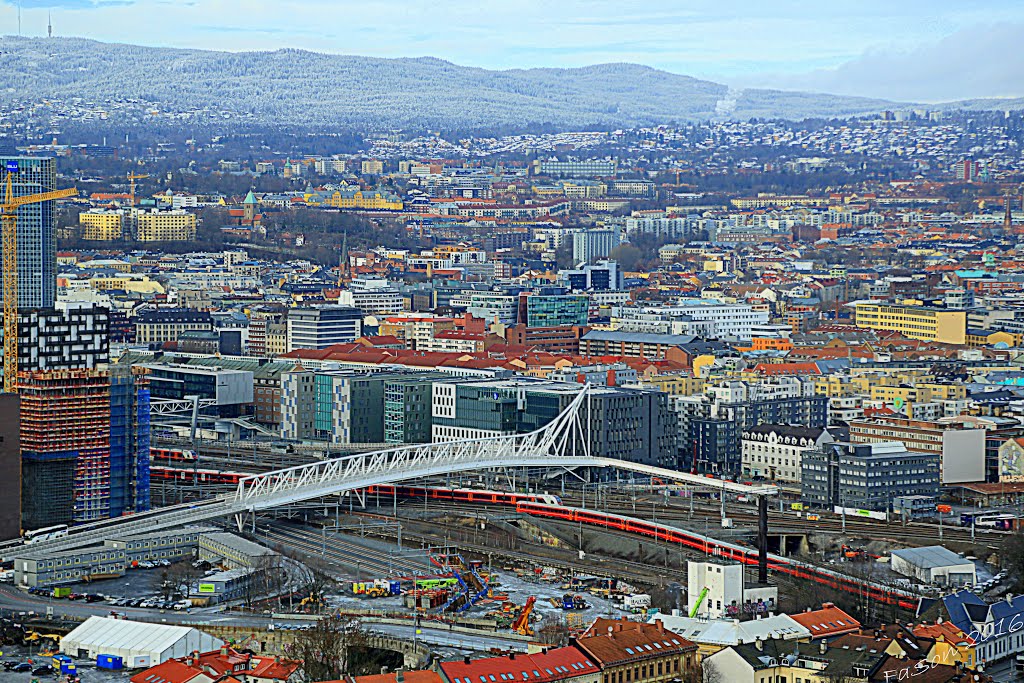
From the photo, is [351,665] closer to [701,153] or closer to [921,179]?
[921,179]

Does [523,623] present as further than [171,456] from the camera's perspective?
No

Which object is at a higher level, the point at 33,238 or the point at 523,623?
the point at 33,238

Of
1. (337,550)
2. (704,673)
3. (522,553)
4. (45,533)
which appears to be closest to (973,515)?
(522,553)

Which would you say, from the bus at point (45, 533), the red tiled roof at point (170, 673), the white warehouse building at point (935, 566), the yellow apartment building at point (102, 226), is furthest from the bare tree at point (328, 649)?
the yellow apartment building at point (102, 226)

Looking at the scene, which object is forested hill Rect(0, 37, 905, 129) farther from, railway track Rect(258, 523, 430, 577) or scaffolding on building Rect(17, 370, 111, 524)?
railway track Rect(258, 523, 430, 577)

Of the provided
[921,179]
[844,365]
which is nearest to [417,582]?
[844,365]

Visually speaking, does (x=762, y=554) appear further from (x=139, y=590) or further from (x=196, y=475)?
(x=196, y=475)
